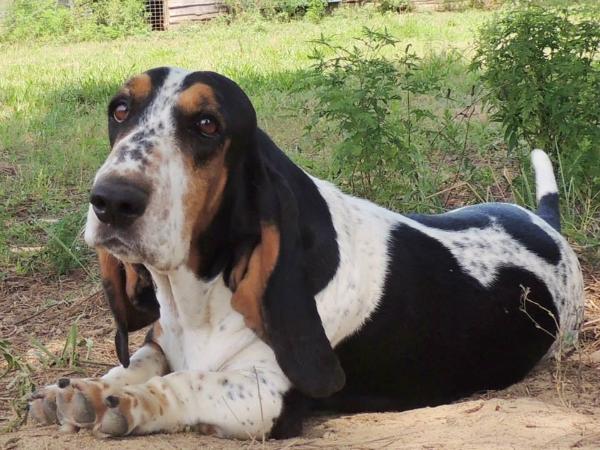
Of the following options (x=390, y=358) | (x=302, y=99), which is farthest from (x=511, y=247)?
(x=302, y=99)

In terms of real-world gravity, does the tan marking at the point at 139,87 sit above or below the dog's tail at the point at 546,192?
above

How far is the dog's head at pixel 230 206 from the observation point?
3.38 metres

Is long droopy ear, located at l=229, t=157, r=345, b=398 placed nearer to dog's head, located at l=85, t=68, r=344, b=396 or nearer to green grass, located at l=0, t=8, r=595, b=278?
dog's head, located at l=85, t=68, r=344, b=396

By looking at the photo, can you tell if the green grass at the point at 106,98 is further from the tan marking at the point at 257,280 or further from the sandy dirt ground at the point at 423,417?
the tan marking at the point at 257,280

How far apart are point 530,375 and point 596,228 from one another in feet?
5.45

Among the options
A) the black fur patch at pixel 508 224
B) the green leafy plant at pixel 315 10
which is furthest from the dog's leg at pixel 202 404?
the green leafy plant at pixel 315 10

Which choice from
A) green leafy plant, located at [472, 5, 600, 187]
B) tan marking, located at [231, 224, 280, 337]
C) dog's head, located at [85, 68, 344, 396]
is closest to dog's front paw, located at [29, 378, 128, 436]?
dog's head, located at [85, 68, 344, 396]

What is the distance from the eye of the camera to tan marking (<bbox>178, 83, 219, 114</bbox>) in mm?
3455

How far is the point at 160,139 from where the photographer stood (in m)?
3.36

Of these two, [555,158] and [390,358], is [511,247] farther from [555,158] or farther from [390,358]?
[555,158]

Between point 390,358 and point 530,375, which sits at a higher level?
point 390,358

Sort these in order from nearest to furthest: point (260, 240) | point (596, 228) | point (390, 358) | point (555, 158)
A: point (260, 240) → point (390, 358) → point (596, 228) → point (555, 158)

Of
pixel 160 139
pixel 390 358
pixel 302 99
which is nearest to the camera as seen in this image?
pixel 160 139

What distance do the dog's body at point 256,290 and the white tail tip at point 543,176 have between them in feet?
3.41
